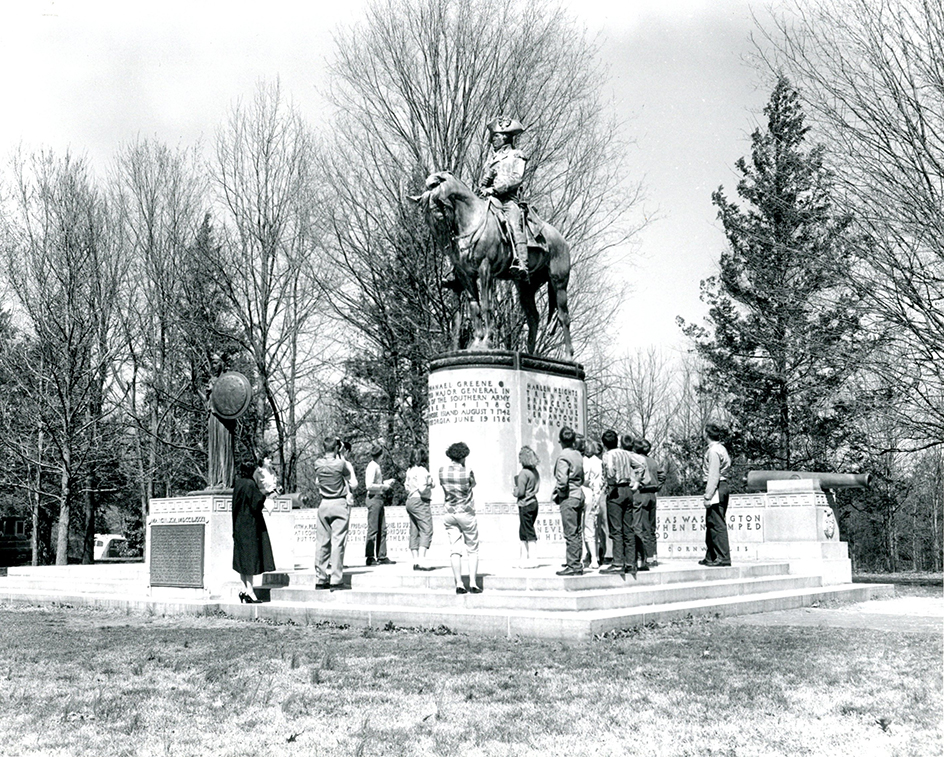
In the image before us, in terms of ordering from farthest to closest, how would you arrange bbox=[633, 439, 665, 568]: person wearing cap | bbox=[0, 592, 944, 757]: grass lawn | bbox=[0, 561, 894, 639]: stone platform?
bbox=[633, 439, 665, 568]: person wearing cap, bbox=[0, 561, 894, 639]: stone platform, bbox=[0, 592, 944, 757]: grass lawn

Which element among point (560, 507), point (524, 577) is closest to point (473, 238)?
point (560, 507)

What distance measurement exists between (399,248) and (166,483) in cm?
967

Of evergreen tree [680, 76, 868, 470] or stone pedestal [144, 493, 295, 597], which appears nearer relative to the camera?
stone pedestal [144, 493, 295, 597]

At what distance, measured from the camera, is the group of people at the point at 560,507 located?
38.0 ft

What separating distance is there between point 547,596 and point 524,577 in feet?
3.09

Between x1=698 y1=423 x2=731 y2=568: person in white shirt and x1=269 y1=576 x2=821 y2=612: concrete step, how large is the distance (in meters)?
0.52

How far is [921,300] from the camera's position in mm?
16438

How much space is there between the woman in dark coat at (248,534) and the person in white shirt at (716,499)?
18.9ft

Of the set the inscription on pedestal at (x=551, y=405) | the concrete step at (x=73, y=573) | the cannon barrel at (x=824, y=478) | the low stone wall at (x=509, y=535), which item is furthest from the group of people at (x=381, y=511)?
the cannon barrel at (x=824, y=478)

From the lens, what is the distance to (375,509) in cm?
1587

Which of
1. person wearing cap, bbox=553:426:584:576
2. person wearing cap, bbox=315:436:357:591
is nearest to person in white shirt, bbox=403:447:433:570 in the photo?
person wearing cap, bbox=315:436:357:591

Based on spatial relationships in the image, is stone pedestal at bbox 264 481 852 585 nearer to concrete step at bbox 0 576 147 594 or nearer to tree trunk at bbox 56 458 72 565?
concrete step at bbox 0 576 147 594

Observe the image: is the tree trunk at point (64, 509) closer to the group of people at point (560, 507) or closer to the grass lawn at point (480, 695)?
the group of people at point (560, 507)

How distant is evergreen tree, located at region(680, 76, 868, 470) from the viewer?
30.9 metres
